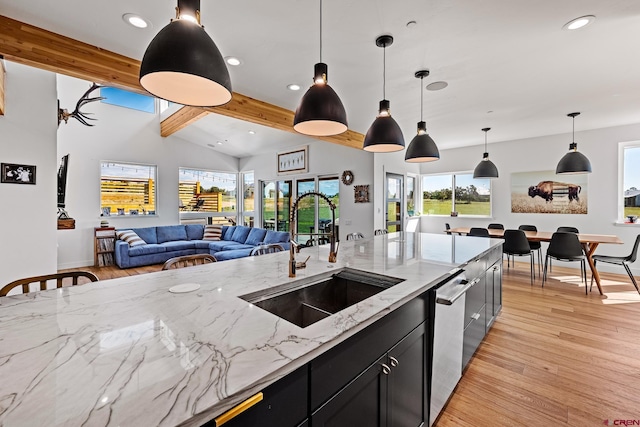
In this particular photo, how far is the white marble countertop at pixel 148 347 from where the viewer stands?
1.88 feet

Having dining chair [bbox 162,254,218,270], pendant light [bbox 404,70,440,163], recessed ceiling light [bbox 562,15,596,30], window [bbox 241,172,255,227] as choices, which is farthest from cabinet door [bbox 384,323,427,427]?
window [bbox 241,172,255,227]

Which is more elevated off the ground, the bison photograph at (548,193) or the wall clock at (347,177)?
the wall clock at (347,177)

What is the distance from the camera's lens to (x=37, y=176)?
9.64 feet

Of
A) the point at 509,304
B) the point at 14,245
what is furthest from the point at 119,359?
the point at 509,304

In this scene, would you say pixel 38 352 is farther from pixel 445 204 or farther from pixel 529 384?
pixel 445 204

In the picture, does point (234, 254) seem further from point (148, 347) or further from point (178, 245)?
point (148, 347)

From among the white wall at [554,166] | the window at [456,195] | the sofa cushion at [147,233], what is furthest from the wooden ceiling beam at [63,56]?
the window at [456,195]

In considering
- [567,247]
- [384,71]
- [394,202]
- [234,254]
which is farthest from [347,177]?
[567,247]

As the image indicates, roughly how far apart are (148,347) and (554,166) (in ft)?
23.4

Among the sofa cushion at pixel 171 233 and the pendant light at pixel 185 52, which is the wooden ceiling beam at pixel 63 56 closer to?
the pendant light at pixel 185 52

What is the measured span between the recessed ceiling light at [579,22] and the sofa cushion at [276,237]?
15.8ft

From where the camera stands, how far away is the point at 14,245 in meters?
2.82

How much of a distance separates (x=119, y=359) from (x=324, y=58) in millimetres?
2760

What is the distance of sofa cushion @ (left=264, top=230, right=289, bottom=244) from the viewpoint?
19.0ft
